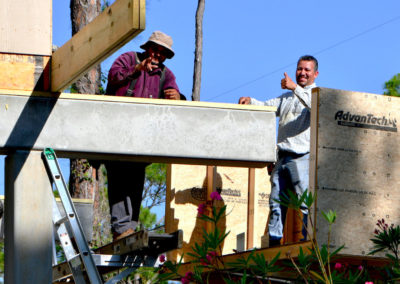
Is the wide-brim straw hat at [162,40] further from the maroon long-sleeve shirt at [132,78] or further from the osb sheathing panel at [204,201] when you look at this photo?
the osb sheathing panel at [204,201]

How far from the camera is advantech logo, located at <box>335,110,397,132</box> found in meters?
6.78

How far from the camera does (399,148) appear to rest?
703 centimetres

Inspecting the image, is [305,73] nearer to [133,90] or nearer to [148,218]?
[133,90]

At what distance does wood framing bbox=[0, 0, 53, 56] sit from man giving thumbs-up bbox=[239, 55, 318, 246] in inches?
87.7

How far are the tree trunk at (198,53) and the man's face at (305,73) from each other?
8665 millimetres

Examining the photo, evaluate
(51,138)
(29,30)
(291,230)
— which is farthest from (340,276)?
(291,230)

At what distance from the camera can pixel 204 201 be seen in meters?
9.34

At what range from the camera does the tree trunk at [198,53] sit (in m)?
16.4

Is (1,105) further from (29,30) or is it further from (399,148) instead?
(399,148)

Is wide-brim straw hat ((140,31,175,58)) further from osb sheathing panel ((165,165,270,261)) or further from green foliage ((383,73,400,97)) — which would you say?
green foliage ((383,73,400,97))

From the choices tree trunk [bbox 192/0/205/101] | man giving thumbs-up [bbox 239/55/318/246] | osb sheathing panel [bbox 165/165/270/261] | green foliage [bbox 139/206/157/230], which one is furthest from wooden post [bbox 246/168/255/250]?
green foliage [bbox 139/206/157/230]

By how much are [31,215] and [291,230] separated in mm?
3294

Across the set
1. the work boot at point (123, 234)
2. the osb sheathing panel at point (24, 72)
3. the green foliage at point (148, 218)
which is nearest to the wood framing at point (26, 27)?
the osb sheathing panel at point (24, 72)

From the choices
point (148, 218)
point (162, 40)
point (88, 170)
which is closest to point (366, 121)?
point (162, 40)
